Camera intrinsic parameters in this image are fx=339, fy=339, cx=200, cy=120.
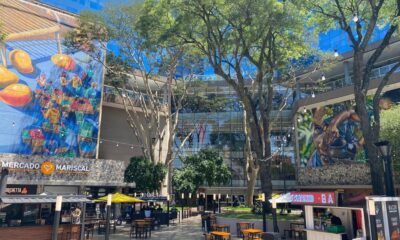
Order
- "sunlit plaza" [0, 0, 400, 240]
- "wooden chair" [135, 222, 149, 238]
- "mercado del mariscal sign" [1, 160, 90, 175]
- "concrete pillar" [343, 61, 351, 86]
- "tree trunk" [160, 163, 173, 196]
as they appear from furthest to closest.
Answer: "tree trunk" [160, 163, 173, 196]
"concrete pillar" [343, 61, 351, 86]
"mercado del mariscal sign" [1, 160, 90, 175]
"wooden chair" [135, 222, 149, 238]
"sunlit plaza" [0, 0, 400, 240]

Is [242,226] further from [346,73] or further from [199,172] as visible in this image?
[346,73]

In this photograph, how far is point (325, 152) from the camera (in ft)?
106

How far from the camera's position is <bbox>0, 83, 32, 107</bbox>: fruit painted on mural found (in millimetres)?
28663

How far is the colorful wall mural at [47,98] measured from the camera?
28.9 meters

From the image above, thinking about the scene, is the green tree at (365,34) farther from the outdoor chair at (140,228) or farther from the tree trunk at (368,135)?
the outdoor chair at (140,228)

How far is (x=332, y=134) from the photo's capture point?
31.6 meters

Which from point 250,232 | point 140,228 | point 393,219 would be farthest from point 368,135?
point 140,228

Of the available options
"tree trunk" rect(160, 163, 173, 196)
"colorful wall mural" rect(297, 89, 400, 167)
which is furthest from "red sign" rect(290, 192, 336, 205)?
"tree trunk" rect(160, 163, 173, 196)

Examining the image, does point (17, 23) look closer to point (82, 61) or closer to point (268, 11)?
point (82, 61)

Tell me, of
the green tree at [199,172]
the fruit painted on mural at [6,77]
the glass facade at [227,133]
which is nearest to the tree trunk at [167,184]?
the green tree at [199,172]

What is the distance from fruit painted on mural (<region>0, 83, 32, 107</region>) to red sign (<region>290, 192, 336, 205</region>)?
82.2 ft

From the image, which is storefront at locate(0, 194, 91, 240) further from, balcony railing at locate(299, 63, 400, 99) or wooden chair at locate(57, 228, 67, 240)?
balcony railing at locate(299, 63, 400, 99)

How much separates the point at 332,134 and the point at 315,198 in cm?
2026

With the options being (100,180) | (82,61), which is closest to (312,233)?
(100,180)
